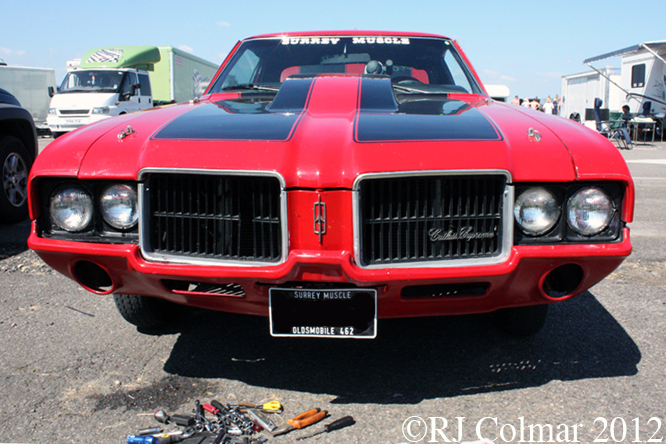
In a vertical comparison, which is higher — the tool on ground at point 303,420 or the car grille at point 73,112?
the car grille at point 73,112

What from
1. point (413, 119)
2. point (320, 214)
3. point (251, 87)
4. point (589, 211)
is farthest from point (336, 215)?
point (251, 87)

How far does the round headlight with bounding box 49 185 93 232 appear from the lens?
2178mm

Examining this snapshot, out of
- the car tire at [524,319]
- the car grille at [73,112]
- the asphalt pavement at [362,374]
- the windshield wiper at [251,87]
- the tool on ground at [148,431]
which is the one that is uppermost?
the windshield wiper at [251,87]

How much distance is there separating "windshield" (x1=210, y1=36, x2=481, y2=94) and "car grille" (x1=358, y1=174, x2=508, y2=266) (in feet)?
5.87

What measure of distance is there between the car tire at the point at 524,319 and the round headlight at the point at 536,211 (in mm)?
762

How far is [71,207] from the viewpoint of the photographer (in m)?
2.19

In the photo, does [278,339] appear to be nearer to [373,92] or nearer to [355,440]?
[355,440]

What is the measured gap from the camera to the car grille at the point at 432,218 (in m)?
2.00

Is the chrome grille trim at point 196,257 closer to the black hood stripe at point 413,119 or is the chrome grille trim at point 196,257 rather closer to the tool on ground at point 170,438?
the black hood stripe at point 413,119

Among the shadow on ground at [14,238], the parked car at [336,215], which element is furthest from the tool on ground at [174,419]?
the shadow on ground at [14,238]

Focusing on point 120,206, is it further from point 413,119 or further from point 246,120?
point 413,119

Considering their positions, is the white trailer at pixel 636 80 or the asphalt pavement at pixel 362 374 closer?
the asphalt pavement at pixel 362 374

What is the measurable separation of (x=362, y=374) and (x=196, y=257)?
37.7 inches

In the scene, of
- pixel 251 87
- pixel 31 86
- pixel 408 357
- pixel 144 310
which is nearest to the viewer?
pixel 408 357
